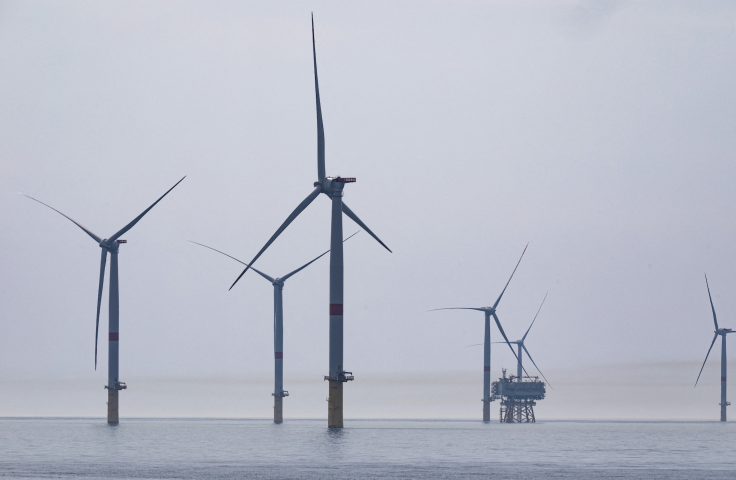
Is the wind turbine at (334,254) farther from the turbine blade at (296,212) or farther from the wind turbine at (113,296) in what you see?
the wind turbine at (113,296)

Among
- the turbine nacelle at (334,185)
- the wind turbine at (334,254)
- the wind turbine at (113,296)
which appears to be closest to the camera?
the wind turbine at (334,254)

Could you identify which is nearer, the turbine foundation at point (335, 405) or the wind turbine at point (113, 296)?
the turbine foundation at point (335, 405)

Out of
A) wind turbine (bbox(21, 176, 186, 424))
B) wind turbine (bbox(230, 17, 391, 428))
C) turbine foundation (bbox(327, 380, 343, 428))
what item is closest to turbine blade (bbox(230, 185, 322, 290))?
wind turbine (bbox(230, 17, 391, 428))

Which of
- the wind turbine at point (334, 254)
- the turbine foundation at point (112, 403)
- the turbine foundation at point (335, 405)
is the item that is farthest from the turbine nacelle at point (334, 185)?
the turbine foundation at point (112, 403)

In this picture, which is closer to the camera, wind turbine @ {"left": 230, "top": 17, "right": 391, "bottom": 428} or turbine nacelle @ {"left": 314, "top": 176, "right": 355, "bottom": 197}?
wind turbine @ {"left": 230, "top": 17, "right": 391, "bottom": 428}

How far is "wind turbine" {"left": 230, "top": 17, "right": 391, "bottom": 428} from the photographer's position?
4715 inches

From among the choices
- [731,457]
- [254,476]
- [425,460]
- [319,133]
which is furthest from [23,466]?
[731,457]

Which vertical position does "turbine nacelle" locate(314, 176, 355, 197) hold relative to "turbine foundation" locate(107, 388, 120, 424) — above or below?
above

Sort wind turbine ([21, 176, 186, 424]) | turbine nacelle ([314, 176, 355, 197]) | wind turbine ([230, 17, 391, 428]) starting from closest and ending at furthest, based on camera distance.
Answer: wind turbine ([230, 17, 391, 428]), turbine nacelle ([314, 176, 355, 197]), wind turbine ([21, 176, 186, 424])

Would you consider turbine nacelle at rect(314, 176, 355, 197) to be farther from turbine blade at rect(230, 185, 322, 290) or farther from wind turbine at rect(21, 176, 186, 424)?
wind turbine at rect(21, 176, 186, 424)

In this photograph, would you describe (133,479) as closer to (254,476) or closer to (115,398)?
(254,476)

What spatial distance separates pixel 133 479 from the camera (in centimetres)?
7294

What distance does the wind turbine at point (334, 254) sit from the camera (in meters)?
120

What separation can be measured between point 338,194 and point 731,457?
57745 mm
